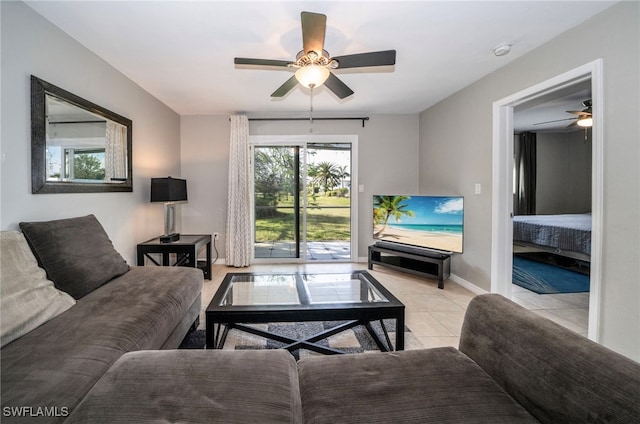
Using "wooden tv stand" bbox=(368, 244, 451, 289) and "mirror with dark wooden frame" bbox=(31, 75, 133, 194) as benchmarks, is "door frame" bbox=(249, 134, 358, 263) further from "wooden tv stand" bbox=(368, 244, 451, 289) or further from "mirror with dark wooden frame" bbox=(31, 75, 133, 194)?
"mirror with dark wooden frame" bbox=(31, 75, 133, 194)

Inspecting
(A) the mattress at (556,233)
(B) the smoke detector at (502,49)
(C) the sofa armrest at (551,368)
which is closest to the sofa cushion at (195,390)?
(C) the sofa armrest at (551,368)

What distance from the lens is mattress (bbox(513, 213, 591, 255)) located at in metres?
3.80

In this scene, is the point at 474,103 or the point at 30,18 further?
the point at 474,103

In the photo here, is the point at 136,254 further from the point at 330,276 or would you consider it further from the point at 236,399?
the point at 236,399

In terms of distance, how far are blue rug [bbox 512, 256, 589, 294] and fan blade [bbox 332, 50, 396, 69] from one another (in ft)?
10.3

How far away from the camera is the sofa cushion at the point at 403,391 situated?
2.84ft

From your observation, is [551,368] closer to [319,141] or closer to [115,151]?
[115,151]

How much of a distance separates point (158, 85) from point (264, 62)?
1.91 meters

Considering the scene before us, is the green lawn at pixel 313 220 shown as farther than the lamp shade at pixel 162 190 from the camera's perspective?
Yes

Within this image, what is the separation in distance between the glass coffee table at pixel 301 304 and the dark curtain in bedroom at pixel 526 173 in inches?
212

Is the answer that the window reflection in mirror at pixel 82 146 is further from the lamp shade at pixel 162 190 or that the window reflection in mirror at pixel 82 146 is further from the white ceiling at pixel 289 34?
the white ceiling at pixel 289 34

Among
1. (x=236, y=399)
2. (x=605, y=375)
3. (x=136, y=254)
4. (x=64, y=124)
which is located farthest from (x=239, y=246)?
(x=605, y=375)

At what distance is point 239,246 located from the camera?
431 centimetres

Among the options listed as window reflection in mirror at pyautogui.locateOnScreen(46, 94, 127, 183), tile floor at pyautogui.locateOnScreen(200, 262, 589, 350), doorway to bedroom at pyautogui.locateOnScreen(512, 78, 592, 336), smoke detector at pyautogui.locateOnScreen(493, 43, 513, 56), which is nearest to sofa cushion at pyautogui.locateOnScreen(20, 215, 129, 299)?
window reflection in mirror at pyautogui.locateOnScreen(46, 94, 127, 183)
